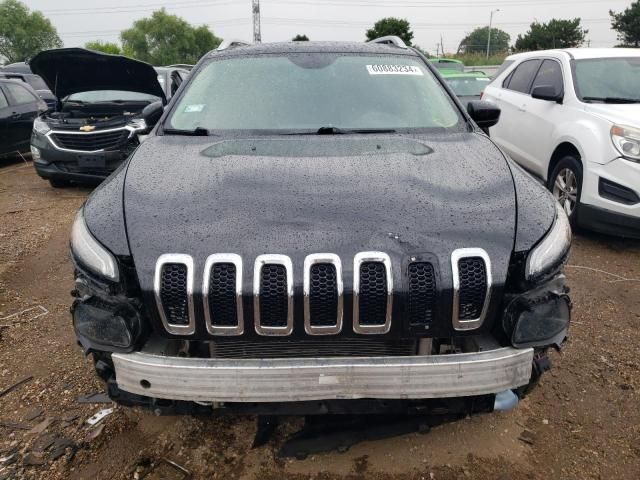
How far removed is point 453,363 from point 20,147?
10.0 metres

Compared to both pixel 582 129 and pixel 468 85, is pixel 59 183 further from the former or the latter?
pixel 468 85

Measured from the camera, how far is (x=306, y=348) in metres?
1.99

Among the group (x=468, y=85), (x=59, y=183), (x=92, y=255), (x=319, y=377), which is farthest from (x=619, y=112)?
(x=59, y=183)

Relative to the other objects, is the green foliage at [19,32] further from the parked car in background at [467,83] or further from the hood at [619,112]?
the hood at [619,112]

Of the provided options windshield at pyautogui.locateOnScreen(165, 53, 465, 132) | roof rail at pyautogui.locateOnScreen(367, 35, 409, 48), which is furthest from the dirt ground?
roof rail at pyautogui.locateOnScreen(367, 35, 409, 48)

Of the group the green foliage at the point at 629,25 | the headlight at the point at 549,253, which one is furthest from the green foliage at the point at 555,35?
the headlight at the point at 549,253

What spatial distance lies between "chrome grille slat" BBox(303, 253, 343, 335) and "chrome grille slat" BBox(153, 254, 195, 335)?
0.41m

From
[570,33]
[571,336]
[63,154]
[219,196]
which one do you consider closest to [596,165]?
[571,336]

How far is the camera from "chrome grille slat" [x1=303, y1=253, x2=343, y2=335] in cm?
178

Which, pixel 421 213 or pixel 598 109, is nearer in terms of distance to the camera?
pixel 421 213

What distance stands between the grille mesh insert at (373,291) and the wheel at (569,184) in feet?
12.3

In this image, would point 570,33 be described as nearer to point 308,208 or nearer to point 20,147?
point 20,147

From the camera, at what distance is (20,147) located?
949cm

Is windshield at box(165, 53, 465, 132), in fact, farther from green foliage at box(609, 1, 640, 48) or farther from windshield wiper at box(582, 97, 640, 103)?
green foliage at box(609, 1, 640, 48)
